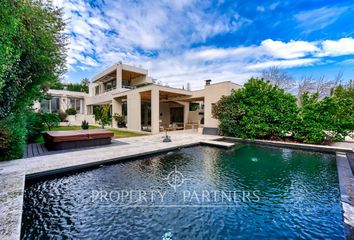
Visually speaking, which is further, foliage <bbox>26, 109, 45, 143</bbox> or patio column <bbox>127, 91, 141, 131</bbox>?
patio column <bbox>127, 91, 141, 131</bbox>

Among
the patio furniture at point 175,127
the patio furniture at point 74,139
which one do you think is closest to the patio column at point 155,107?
the patio furniture at point 175,127

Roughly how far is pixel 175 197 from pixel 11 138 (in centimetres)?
672

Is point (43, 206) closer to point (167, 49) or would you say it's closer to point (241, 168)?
point (241, 168)

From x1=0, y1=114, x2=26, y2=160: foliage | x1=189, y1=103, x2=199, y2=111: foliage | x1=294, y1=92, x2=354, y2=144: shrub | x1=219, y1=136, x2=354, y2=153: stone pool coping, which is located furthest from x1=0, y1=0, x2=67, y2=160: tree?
x1=189, y1=103, x2=199, y2=111: foliage

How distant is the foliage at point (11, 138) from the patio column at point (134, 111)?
374 inches

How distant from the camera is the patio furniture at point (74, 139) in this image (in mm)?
8305

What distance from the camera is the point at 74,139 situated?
28.6 ft

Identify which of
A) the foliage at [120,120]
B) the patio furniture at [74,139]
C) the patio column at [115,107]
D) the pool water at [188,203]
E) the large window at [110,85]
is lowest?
the pool water at [188,203]

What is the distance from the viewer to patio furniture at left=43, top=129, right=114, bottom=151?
8.30 m

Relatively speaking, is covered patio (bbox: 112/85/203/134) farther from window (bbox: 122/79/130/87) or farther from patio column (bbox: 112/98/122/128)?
window (bbox: 122/79/130/87)

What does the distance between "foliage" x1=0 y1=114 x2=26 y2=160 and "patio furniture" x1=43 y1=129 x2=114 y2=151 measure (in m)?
1.40

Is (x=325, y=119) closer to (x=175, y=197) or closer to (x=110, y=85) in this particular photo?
(x=175, y=197)

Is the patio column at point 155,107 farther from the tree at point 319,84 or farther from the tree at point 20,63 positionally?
the tree at point 319,84

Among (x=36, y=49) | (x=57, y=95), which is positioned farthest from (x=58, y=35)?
(x=57, y=95)
